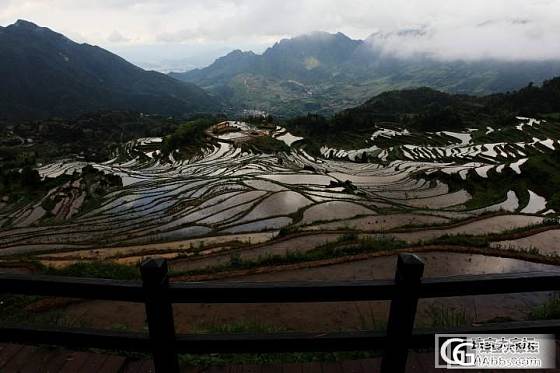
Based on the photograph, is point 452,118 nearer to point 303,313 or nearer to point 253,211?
point 253,211

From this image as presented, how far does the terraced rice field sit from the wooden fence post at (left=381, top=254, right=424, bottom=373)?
12.6 metres

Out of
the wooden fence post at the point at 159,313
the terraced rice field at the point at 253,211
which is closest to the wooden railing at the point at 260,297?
the wooden fence post at the point at 159,313

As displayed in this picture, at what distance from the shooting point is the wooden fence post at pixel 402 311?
10.1 ft

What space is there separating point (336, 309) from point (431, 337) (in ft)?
14.1

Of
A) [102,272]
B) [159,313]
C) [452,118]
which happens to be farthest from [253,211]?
[452,118]

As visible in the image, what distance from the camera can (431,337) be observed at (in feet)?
11.4

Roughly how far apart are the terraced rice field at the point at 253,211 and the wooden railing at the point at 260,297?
12.5 metres

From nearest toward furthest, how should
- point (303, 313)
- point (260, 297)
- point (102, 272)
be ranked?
point (260, 297), point (303, 313), point (102, 272)

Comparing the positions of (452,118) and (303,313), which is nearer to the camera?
(303,313)

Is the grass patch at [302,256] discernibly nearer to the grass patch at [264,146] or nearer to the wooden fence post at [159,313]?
the wooden fence post at [159,313]

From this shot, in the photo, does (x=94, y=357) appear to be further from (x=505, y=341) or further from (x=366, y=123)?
(x=366, y=123)

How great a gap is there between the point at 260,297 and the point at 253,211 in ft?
90.0

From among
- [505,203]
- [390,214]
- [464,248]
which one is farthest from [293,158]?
[464,248]

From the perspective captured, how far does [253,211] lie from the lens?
30547mm
